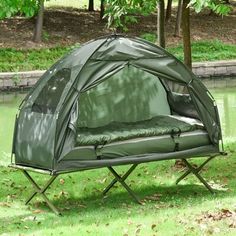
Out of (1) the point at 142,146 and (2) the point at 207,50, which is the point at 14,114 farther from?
(2) the point at 207,50

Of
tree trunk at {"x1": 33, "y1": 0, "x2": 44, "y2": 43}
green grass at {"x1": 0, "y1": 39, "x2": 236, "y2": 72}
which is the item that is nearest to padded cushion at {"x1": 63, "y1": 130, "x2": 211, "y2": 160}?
green grass at {"x1": 0, "y1": 39, "x2": 236, "y2": 72}

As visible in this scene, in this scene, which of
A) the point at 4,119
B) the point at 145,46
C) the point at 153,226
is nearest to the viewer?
the point at 153,226

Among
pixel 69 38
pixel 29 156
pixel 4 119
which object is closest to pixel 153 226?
pixel 29 156

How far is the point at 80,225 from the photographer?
6871 millimetres

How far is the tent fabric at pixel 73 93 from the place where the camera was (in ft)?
25.4

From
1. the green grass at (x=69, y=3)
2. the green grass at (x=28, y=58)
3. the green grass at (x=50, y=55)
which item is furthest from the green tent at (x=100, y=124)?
the green grass at (x=69, y=3)

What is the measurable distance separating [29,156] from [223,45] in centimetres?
2196

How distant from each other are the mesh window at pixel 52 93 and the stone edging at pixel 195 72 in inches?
537

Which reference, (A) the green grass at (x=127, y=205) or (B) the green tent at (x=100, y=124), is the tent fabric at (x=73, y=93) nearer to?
(B) the green tent at (x=100, y=124)

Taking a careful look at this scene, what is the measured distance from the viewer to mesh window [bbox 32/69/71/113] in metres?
8.02

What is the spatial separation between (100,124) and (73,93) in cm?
159

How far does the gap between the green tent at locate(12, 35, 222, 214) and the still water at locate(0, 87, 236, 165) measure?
11.3 feet

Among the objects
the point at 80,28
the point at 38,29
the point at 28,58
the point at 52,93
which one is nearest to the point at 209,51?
the point at 80,28

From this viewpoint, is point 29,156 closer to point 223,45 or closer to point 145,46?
point 145,46
